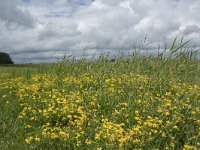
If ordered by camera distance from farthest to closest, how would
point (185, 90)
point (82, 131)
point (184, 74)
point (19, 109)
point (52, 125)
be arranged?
point (184, 74), point (19, 109), point (185, 90), point (52, 125), point (82, 131)

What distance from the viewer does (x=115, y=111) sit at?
24.3 feet

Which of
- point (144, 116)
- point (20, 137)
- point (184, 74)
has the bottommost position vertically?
point (20, 137)

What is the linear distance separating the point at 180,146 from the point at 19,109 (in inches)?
179

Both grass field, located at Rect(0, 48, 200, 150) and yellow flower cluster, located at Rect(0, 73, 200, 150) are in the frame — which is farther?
grass field, located at Rect(0, 48, 200, 150)

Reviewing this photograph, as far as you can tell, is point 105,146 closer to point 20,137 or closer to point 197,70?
point 20,137

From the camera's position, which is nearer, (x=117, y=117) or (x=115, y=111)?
(x=117, y=117)

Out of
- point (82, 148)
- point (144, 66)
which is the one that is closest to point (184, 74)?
point (144, 66)

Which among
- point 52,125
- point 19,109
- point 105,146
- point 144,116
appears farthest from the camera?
point 19,109

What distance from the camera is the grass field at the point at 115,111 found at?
6.43m

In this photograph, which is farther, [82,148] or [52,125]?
[52,125]

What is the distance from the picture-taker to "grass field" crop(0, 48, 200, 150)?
21.1 ft

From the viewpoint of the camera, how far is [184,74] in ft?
33.9

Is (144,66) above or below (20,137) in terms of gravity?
above

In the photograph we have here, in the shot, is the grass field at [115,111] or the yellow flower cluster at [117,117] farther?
the grass field at [115,111]
